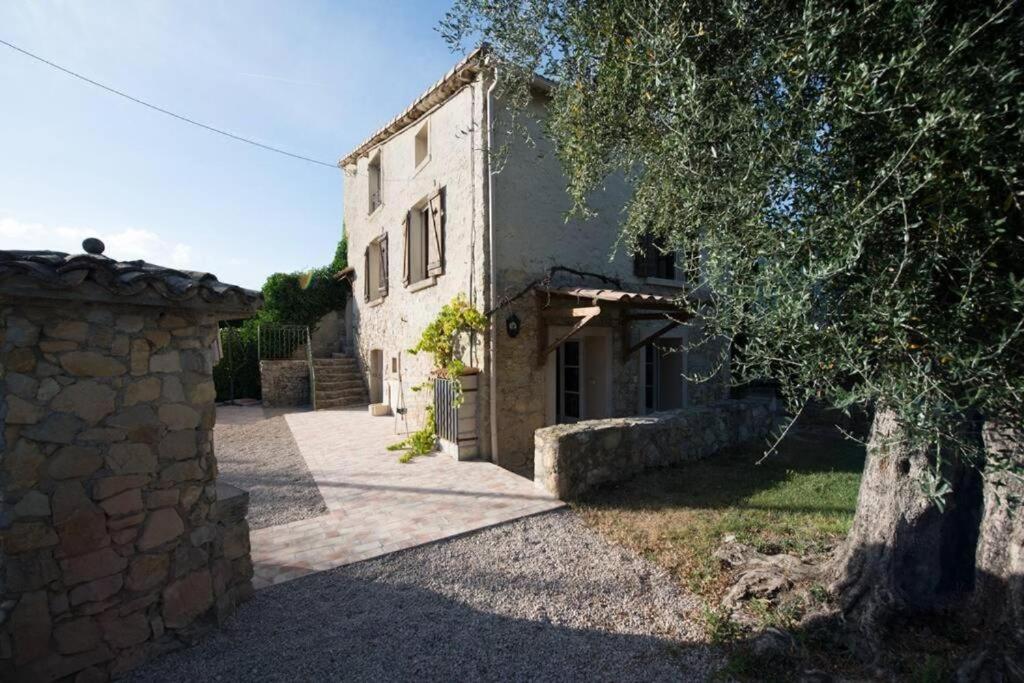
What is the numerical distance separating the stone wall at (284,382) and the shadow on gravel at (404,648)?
11.8m

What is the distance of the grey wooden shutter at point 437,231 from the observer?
28.5 feet

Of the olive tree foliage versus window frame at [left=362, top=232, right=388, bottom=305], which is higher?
window frame at [left=362, top=232, right=388, bottom=305]

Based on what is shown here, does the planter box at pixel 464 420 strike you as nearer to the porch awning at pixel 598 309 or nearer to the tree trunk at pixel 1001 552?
the porch awning at pixel 598 309

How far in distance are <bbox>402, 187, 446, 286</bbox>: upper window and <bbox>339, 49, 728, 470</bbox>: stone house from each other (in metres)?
0.03

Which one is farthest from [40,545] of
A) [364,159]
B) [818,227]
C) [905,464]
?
[364,159]

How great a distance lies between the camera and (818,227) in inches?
92.1

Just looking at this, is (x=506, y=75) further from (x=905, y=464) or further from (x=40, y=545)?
(x=40, y=545)

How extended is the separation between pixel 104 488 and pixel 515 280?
19.0 ft

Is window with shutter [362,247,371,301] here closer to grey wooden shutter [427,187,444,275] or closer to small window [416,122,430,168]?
small window [416,122,430,168]

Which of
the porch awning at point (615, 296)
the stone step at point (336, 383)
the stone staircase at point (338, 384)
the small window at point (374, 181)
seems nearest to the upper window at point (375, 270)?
the small window at point (374, 181)

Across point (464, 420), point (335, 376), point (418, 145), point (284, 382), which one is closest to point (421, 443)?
point (464, 420)

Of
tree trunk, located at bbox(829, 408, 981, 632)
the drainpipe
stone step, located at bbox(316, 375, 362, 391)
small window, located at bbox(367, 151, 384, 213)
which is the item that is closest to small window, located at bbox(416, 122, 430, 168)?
the drainpipe

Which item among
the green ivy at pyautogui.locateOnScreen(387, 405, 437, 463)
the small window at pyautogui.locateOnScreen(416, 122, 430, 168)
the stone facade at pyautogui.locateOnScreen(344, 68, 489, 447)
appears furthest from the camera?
the small window at pyautogui.locateOnScreen(416, 122, 430, 168)

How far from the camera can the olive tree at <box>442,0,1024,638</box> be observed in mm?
2072
